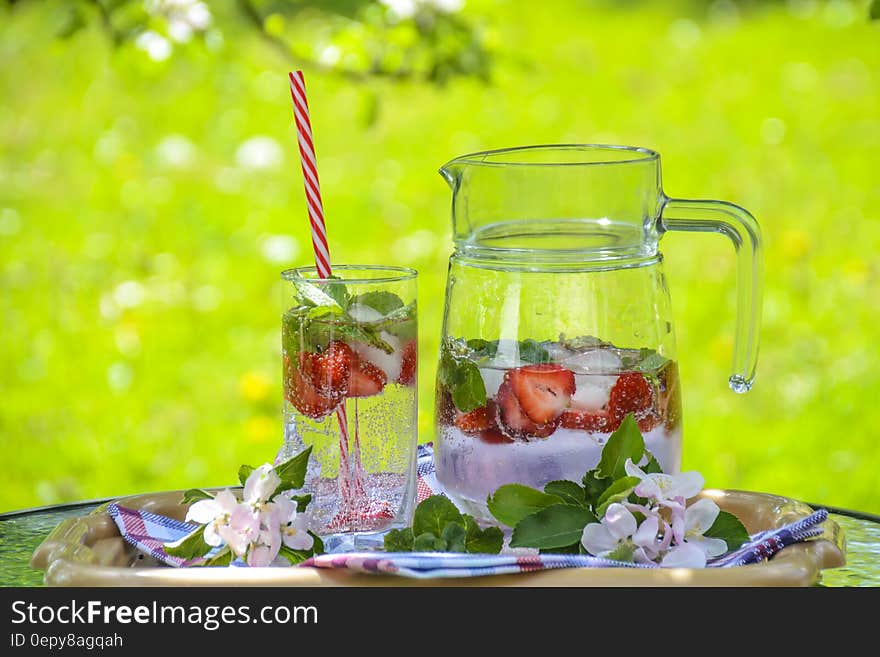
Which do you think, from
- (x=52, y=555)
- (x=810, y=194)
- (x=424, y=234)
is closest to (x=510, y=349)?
(x=52, y=555)

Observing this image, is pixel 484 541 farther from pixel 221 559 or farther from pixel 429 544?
pixel 221 559

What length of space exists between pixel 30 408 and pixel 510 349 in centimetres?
186

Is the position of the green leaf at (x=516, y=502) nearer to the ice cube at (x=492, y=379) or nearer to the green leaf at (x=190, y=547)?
the ice cube at (x=492, y=379)

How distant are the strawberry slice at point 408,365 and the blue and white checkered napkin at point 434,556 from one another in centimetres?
19

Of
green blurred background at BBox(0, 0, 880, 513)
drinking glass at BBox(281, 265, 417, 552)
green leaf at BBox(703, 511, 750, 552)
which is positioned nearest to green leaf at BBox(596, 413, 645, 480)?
green leaf at BBox(703, 511, 750, 552)

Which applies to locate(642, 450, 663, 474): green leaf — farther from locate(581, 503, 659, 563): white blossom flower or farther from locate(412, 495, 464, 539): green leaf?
locate(412, 495, 464, 539): green leaf

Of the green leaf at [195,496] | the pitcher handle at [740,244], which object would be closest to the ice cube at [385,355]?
the green leaf at [195,496]

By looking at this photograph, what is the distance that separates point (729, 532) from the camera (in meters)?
1.12

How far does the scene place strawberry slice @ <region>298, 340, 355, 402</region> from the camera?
1.13 metres

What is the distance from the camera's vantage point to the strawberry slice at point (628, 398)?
114 centimetres

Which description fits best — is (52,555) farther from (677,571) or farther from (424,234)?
(424,234)

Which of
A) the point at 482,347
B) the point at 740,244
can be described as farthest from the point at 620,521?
the point at 740,244
